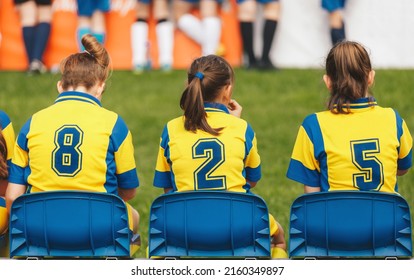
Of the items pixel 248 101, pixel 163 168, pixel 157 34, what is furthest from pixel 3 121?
pixel 157 34

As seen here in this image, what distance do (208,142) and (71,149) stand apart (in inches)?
24.7

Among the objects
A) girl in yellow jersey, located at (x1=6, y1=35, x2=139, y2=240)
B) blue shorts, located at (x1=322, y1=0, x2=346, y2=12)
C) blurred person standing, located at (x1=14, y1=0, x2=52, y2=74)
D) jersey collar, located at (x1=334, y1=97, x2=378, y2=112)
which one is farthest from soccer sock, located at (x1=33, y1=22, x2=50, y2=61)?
jersey collar, located at (x1=334, y1=97, x2=378, y2=112)

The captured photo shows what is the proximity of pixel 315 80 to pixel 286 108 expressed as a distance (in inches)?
37.0

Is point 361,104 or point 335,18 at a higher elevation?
point 335,18

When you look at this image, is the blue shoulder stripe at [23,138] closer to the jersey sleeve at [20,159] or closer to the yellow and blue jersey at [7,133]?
the jersey sleeve at [20,159]

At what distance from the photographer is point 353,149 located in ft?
13.3

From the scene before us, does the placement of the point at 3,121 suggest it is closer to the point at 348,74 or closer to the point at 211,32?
the point at 348,74

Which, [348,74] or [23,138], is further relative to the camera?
[348,74]

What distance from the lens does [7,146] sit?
14.6ft

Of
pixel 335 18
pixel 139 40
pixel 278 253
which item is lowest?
pixel 278 253

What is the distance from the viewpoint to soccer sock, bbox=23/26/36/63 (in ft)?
32.7

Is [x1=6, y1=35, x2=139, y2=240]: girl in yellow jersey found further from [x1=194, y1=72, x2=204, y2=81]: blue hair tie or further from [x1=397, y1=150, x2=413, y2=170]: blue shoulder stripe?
[x1=397, y1=150, x2=413, y2=170]: blue shoulder stripe

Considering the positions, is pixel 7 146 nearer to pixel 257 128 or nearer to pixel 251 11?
pixel 257 128

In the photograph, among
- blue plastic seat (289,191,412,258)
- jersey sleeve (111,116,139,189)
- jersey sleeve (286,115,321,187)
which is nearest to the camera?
blue plastic seat (289,191,412,258)
